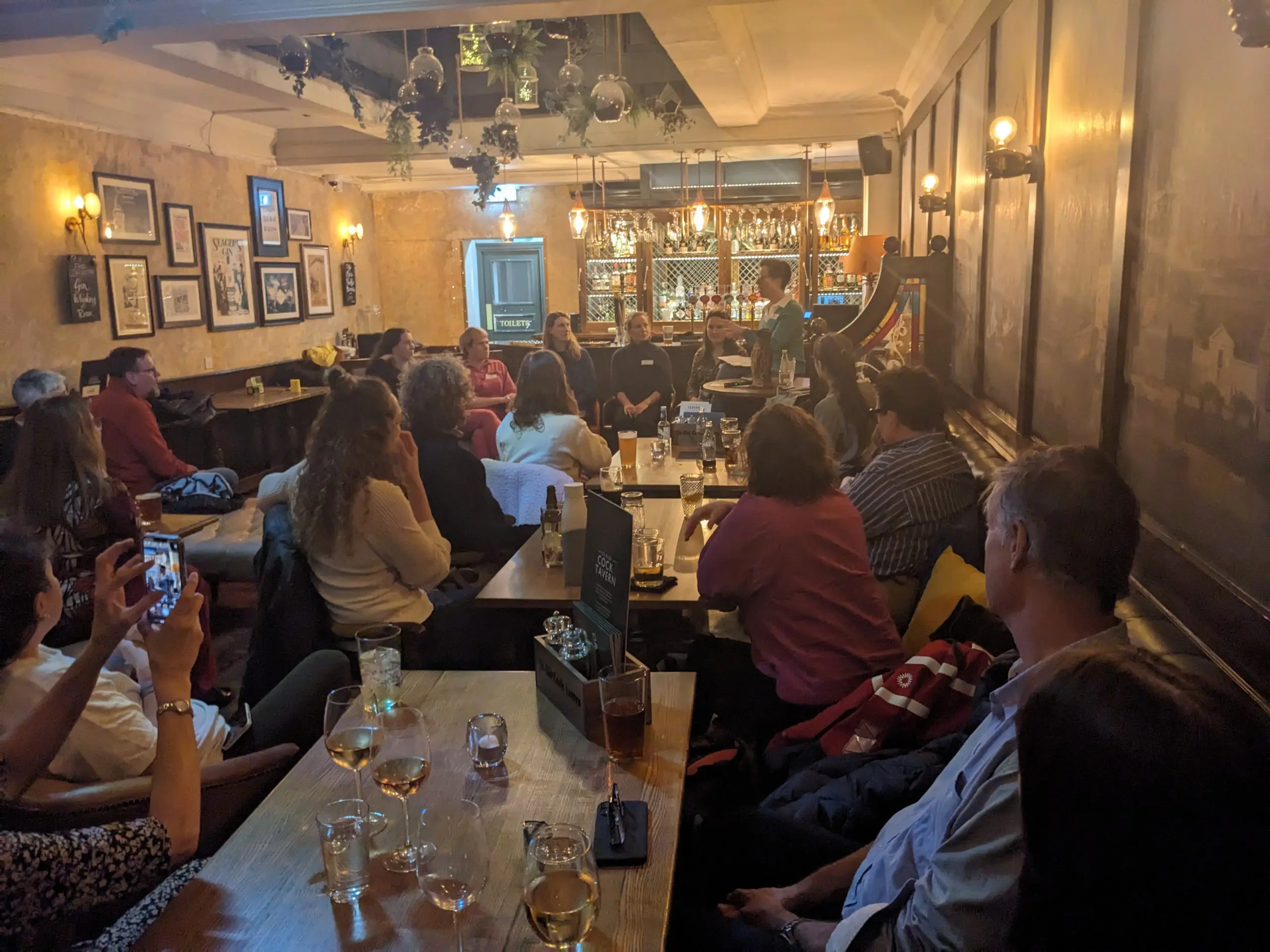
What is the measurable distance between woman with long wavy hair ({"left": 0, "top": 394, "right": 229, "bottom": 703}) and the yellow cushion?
2.30 metres

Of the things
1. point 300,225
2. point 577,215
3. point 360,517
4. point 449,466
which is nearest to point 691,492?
point 449,466

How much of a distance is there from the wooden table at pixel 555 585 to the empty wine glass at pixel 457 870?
118cm

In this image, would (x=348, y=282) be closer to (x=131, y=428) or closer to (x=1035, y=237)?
(x=131, y=428)

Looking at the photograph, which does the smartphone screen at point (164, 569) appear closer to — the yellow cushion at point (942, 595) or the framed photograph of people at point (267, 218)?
the yellow cushion at point (942, 595)

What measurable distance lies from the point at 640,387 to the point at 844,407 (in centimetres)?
314

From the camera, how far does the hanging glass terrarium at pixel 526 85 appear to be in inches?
194

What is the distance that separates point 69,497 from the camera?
321 centimetres

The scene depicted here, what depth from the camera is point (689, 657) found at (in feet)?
9.20

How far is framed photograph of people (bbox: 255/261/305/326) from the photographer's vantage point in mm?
9328

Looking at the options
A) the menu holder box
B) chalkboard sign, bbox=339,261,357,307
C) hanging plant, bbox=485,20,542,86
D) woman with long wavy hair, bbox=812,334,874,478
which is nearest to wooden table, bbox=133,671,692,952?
the menu holder box

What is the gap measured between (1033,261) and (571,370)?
4.58 m

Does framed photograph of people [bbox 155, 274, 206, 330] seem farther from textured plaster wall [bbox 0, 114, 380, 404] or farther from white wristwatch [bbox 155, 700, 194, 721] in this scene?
white wristwatch [bbox 155, 700, 194, 721]

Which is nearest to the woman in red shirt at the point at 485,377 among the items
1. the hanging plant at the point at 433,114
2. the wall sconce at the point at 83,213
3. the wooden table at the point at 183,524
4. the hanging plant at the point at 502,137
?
the hanging plant at the point at 502,137

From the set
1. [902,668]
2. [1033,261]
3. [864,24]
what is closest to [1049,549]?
[902,668]
